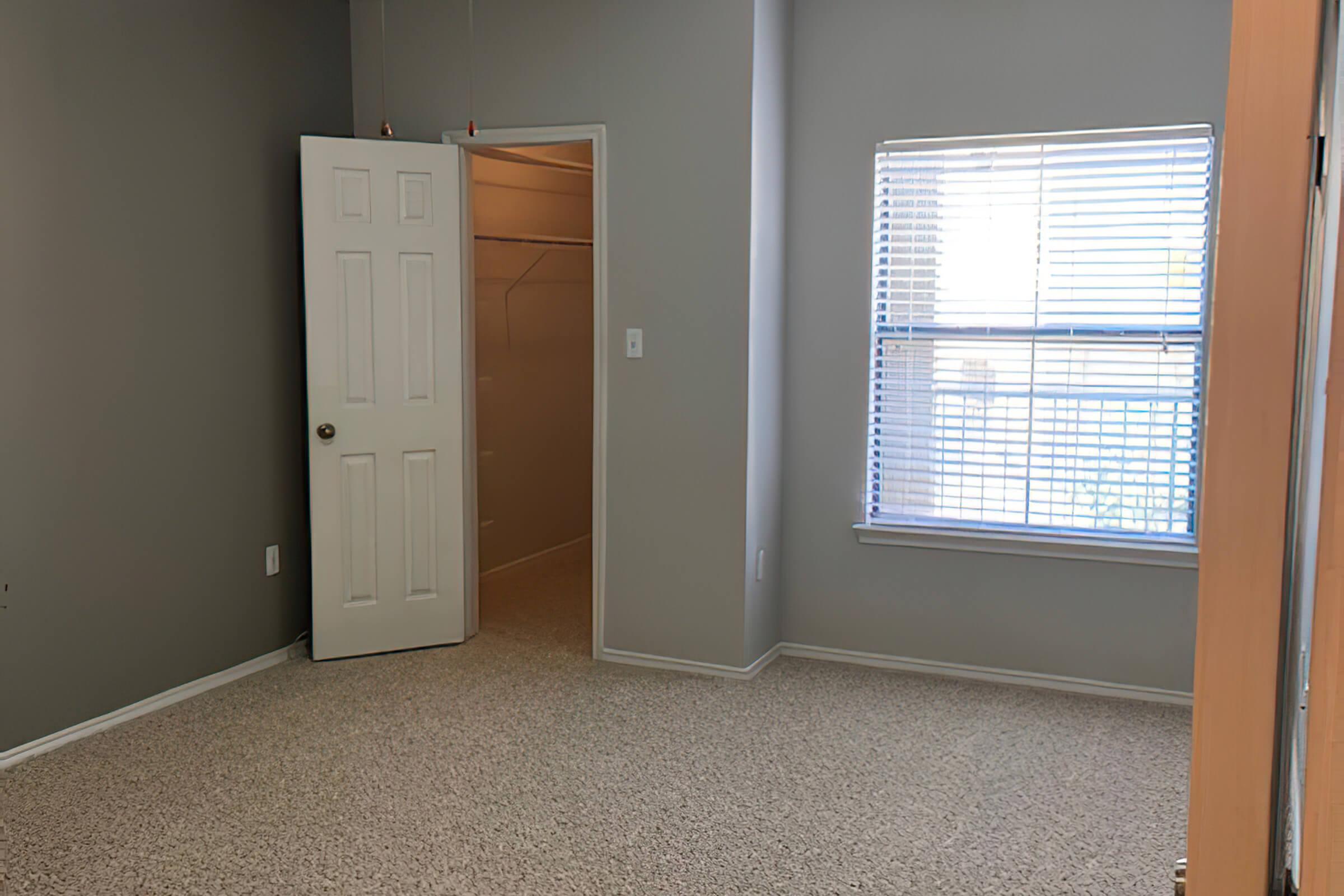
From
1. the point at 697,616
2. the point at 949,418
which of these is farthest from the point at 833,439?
the point at 697,616

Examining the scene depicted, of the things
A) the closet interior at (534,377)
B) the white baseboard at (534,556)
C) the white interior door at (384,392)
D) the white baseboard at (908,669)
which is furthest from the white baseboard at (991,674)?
the white baseboard at (534,556)

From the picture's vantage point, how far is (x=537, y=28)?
407 centimetres

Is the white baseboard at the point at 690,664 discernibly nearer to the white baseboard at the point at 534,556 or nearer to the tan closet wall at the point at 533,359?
the white baseboard at the point at 534,556

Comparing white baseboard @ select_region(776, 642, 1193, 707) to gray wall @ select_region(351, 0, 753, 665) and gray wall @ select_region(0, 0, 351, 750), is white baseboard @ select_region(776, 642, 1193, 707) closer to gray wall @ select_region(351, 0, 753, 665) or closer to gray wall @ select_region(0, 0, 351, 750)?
gray wall @ select_region(351, 0, 753, 665)

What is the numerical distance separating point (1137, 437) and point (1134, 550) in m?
0.39

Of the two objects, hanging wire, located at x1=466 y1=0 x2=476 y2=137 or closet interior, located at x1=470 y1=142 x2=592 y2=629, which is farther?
closet interior, located at x1=470 y1=142 x2=592 y2=629

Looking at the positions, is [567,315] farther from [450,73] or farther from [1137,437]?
[1137,437]

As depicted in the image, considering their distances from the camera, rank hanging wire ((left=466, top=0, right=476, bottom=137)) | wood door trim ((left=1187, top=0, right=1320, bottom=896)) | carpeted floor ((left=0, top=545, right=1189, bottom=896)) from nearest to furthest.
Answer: wood door trim ((left=1187, top=0, right=1320, bottom=896)), carpeted floor ((left=0, top=545, right=1189, bottom=896)), hanging wire ((left=466, top=0, right=476, bottom=137))

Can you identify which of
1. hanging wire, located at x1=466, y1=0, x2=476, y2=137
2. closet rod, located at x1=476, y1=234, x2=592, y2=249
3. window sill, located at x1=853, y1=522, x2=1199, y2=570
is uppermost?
hanging wire, located at x1=466, y1=0, x2=476, y2=137

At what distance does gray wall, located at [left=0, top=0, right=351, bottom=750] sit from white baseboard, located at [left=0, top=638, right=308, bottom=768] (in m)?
0.03

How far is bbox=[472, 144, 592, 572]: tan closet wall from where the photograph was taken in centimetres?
554

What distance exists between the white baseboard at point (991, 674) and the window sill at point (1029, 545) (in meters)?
0.43

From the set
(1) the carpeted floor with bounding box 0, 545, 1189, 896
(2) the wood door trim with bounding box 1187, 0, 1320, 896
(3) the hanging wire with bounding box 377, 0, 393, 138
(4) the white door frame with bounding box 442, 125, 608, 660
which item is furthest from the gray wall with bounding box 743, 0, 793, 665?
(2) the wood door trim with bounding box 1187, 0, 1320, 896

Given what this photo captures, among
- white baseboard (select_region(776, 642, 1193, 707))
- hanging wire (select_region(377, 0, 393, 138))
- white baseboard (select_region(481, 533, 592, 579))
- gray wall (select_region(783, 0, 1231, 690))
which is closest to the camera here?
gray wall (select_region(783, 0, 1231, 690))
